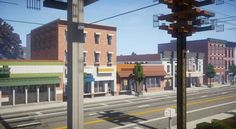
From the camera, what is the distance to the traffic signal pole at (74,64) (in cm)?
1190

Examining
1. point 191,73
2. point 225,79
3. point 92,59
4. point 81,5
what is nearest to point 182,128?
point 81,5

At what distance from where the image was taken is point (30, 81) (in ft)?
102

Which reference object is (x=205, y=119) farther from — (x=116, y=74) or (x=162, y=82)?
(x=162, y=82)

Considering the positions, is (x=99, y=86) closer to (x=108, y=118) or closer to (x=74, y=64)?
(x=108, y=118)

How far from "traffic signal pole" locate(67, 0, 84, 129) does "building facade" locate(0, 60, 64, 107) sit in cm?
2005

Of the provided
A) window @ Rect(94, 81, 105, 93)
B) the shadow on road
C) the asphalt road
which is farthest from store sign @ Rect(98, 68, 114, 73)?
the shadow on road

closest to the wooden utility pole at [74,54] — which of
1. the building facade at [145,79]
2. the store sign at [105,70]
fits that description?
the store sign at [105,70]

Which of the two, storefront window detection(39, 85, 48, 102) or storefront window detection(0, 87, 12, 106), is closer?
storefront window detection(0, 87, 12, 106)

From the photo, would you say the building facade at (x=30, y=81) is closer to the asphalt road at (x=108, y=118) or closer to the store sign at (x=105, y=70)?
the asphalt road at (x=108, y=118)

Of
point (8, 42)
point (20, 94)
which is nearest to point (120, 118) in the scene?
point (20, 94)

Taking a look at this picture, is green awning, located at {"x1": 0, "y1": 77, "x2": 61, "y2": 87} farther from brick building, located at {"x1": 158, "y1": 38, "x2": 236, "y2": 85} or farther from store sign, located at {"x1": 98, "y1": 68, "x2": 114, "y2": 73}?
brick building, located at {"x1": 158, "y1": 38, "x2": 236, "y2": 85}

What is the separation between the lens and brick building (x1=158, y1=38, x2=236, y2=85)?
6681 centimetres

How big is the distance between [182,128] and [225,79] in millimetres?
65626

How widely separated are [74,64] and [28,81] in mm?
21051
